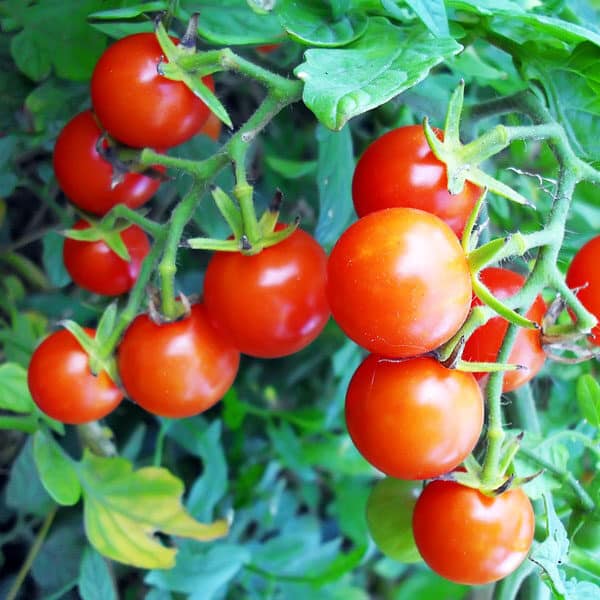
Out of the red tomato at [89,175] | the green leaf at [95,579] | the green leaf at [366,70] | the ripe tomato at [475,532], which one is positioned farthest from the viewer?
the green leaf at [95,579]

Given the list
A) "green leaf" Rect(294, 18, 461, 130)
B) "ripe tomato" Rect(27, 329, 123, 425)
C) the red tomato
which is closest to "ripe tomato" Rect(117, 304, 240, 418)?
"ripe tomato" Rect(27, 329, 123, 425)

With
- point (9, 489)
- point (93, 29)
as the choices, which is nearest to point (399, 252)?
point (93, 29)

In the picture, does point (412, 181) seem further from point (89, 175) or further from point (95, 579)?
point (95, 579)

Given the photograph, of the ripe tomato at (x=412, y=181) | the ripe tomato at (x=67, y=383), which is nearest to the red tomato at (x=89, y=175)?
the ripe tomato at (x=67, y=383)

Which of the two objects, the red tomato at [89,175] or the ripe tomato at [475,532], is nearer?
the ripe tomato at [475,532]

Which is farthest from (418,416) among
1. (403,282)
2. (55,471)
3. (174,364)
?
(55,471)

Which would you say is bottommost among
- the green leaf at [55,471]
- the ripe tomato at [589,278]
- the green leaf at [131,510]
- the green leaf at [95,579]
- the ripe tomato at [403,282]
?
the green leaf at [95,579]

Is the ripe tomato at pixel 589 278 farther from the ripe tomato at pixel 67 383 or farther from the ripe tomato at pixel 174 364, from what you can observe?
the ripe tomato at pixel 67 383
